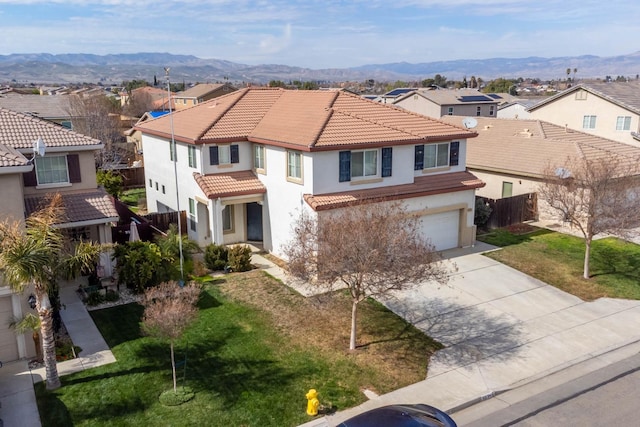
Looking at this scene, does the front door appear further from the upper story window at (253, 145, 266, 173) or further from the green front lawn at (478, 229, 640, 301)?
the green front lawn at (478, 229, 640, 301)

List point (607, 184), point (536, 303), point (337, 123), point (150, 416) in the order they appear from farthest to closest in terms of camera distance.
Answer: point (337, 123)
point (607, 184)
point (536, 303)
point (150, 416)

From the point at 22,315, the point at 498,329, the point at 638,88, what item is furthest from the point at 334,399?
the point at 638,88

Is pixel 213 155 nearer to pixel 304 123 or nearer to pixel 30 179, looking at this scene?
pixel 304 123

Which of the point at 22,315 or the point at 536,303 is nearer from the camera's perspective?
the point at 22,315

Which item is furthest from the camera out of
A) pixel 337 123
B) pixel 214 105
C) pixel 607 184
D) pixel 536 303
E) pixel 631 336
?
pixel 214 105

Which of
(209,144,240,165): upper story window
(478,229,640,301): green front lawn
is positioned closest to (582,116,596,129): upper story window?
(478,229,640,301): green front lawn

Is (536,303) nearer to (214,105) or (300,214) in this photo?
(300,214)

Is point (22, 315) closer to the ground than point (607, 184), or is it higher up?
closer to the ground
